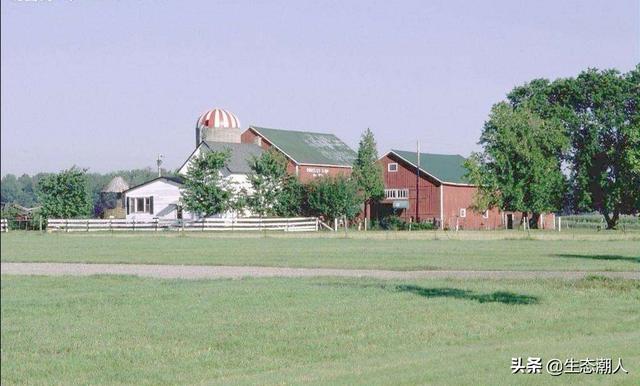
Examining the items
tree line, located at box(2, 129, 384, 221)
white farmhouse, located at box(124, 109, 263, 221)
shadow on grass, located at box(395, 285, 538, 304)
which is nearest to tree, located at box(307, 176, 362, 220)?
tree line, located at box(2, 129, 384, 221)

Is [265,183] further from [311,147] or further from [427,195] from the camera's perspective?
[427,195]

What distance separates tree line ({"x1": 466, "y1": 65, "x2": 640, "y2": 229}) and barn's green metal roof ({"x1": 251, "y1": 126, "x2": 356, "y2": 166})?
57.5 feet

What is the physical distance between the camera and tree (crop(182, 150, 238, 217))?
8062 centimetres

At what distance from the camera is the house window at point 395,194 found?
9581cm

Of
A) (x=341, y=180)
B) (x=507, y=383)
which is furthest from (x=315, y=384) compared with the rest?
(x=341, y=180)

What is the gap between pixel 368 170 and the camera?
9250 cm

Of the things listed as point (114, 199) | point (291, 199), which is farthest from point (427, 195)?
point (114, 199)

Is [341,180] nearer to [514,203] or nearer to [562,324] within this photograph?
[514,203]

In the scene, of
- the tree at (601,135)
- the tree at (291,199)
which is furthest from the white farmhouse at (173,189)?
the tree at (601,135)

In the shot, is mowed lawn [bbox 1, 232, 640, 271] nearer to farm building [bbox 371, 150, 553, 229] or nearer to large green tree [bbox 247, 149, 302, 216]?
large green tree [bbox 247, 149, 302, 216]

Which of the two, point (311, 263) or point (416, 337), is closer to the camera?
point (416, 337)

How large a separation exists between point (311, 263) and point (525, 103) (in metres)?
56.1

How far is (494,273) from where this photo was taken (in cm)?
2906

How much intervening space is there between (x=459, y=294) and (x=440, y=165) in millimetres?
79818
